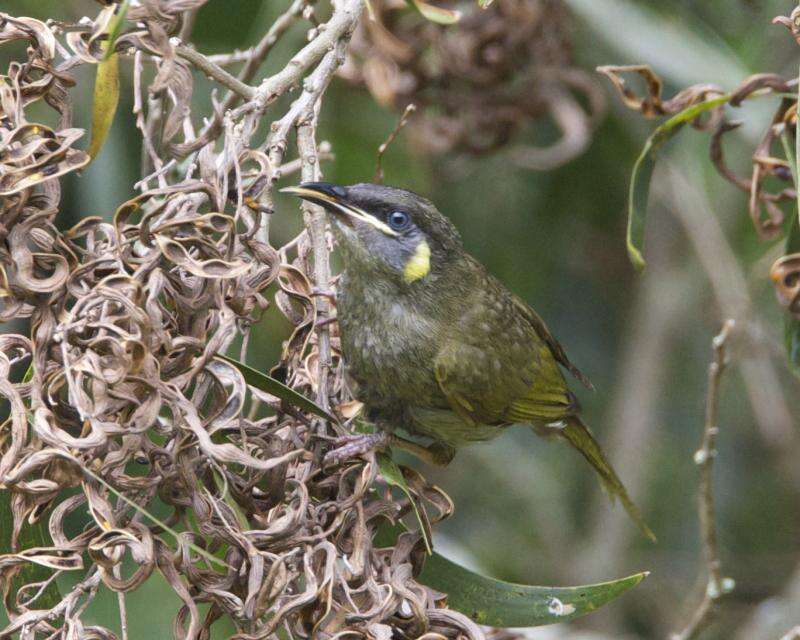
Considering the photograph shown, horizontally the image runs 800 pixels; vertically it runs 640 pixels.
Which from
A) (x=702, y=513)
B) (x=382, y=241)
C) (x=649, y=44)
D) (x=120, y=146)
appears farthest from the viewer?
(x=120, y=146)

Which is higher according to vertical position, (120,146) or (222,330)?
(222,330)

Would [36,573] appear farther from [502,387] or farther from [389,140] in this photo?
[502,387]

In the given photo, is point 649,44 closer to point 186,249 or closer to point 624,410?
point 624,410

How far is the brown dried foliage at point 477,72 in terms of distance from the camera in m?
4.28

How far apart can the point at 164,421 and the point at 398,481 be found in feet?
1.59

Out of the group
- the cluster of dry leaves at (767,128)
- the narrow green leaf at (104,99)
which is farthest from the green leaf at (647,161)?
the narrow green leaf at (104,99)

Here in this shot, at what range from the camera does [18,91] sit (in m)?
2.04

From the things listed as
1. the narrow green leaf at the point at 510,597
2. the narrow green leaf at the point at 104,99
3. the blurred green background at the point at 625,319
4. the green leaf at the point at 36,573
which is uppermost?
the narrow green leaf at the point at 104,99

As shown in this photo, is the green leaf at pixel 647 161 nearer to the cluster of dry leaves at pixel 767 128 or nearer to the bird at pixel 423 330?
the cluster of dry leaves at pixel 767 128

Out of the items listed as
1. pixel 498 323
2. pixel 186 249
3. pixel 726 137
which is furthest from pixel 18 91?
pixel 726 137

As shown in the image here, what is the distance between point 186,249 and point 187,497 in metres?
0.44

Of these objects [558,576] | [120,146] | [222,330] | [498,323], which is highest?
[222,330]

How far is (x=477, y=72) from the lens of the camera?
4391 mm

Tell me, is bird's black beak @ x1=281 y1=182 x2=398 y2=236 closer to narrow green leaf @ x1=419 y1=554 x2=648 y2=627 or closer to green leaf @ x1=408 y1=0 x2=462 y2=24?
green leaf @ x1=408 y1=0 x2=462 y2=24
